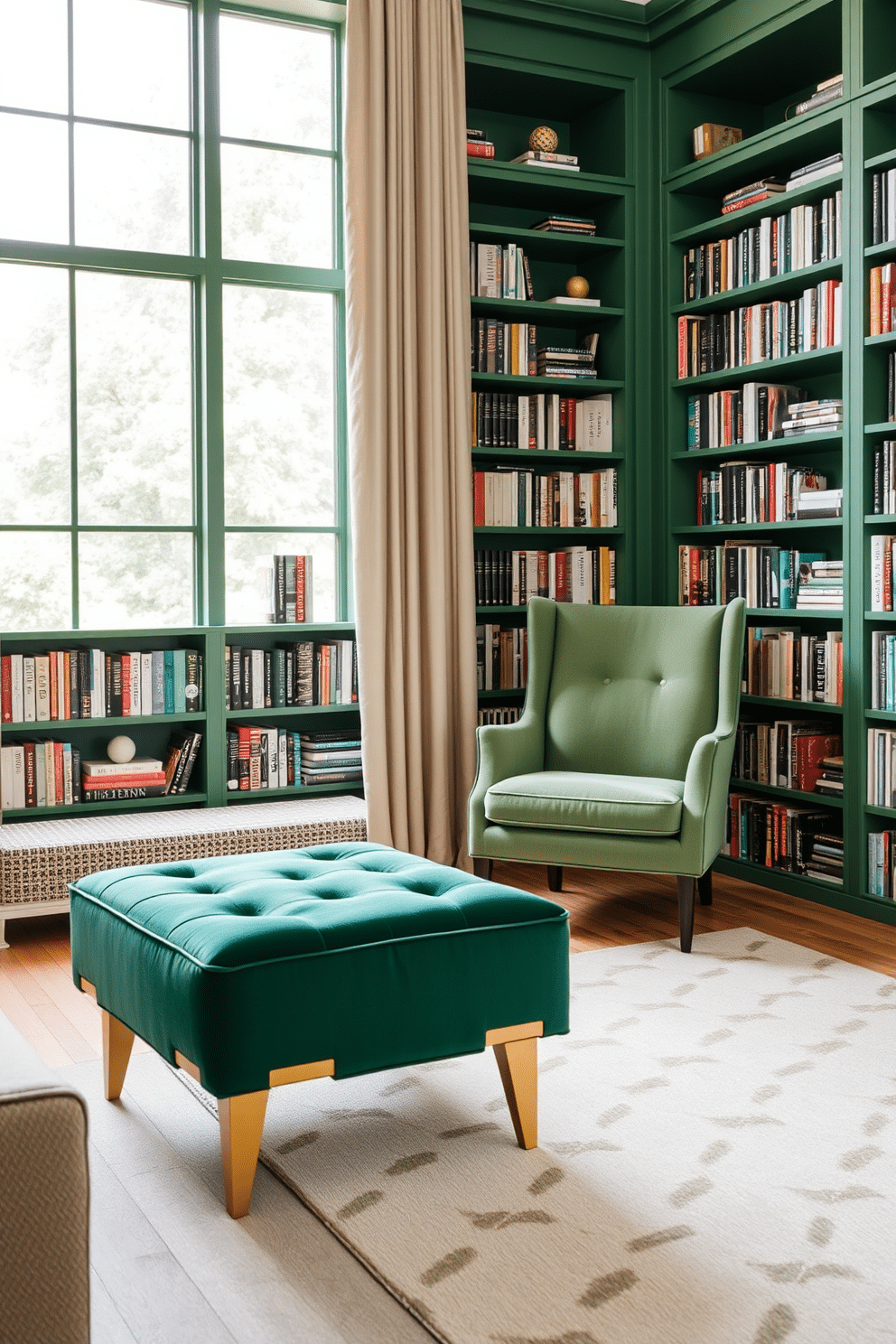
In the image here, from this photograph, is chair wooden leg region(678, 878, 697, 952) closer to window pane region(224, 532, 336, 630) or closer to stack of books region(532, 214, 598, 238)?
window pane region(224, 532, 336, 630)

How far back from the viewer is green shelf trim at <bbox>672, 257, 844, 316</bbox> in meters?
3.92

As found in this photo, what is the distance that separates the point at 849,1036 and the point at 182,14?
3.68 metres

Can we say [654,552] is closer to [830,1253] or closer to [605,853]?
[605,853]

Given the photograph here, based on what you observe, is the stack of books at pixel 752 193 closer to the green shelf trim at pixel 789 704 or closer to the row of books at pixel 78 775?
the green shelf trim at pixel 789 704

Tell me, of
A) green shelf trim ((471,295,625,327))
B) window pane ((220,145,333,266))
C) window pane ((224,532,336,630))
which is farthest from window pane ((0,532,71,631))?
green shelf trim ((471,295,625,327))

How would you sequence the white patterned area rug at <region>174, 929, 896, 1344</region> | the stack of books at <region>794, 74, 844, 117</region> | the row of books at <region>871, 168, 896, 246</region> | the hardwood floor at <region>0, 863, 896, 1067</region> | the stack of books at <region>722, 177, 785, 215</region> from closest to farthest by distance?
the white patterned area rug at <region>174, 929, 896, 1344</region> < the hardwood floor at <region>0, 863, 896, 1067</region> < the row of books at <region>871, 168, 896, 246</region> < the stack of books at <region>794, 74, 844, 117</region> < the stack of books at <region>722, 177, 785, 215</region>

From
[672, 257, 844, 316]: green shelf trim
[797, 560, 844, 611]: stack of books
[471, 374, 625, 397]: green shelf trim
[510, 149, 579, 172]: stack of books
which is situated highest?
[510, 149, 579, 172]: stack of books

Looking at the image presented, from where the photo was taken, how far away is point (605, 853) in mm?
3510

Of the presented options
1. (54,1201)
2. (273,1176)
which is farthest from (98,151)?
(54,1201)

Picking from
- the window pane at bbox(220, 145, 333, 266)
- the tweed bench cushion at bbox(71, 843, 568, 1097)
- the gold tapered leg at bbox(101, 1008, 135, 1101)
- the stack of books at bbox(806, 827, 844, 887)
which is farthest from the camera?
the window pane at bbox(220, 145, 333, 266)

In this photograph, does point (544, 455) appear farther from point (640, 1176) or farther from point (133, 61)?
point (640, 1176)

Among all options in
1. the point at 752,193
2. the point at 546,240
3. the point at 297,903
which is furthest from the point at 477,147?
the point at 297,903

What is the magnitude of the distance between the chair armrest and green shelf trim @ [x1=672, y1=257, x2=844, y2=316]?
157 centimetres

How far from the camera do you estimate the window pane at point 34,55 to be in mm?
3959
